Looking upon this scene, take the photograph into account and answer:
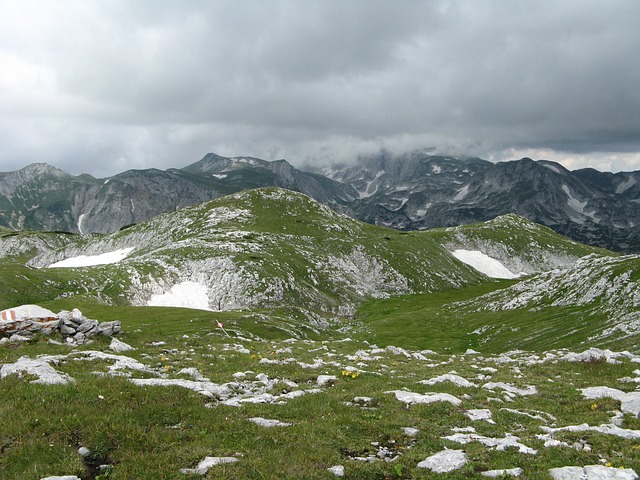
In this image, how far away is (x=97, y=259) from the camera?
17600 centimetres

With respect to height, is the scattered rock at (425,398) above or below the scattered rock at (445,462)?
below

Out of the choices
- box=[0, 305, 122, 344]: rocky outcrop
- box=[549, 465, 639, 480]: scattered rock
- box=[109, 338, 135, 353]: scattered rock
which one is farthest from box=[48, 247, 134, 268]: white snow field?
box=[549, 465, 639, 480]: scattered rock

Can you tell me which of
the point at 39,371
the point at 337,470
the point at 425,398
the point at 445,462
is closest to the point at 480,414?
the point at 425,398

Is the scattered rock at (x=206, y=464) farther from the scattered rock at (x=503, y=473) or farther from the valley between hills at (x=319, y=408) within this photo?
the scattered rock at (x=503, y=473)

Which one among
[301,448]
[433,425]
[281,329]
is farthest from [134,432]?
[281,329]

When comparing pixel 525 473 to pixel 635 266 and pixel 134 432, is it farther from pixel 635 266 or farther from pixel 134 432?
pixel 635 266

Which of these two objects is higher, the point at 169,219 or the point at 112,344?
the point at 169,219

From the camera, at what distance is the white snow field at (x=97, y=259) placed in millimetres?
171625

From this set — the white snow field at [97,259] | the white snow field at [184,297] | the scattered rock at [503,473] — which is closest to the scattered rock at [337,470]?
the scattered rock at [503,473]

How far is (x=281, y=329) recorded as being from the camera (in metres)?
73.6

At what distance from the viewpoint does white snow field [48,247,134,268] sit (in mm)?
171625

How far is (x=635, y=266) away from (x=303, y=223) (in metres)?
136

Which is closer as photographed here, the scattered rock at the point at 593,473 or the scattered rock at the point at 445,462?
the scattered rock at the point at 593,473

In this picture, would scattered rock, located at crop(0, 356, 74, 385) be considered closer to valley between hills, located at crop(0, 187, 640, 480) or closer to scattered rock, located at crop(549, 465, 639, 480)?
valley between hills, located at crop(0, 187, 640, 480)
